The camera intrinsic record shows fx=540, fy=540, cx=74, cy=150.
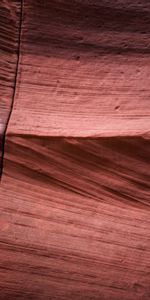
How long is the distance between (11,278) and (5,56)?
2.42 feet

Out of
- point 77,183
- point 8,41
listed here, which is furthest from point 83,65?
point 77,183

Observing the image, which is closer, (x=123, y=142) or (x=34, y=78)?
(x=123, y=142)

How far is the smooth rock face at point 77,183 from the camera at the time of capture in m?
1.68

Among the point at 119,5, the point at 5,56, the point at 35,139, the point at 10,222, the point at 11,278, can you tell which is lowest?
the point at 11,278

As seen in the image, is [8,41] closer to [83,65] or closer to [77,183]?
[83,65]

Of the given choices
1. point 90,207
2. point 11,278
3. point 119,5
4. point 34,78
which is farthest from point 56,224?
point 119,5

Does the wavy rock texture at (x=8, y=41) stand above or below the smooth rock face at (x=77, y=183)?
above

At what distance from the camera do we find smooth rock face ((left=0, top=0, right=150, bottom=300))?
1.68m

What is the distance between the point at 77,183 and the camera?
1.72 meters

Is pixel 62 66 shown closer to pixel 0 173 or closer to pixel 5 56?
pixel 5 56

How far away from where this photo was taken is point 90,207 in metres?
1.73

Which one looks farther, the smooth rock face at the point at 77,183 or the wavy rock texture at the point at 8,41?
the wavy rock texture at the point at 8,41

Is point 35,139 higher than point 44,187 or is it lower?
higher

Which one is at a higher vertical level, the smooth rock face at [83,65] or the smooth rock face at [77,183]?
the smooth rock face at [83,65]
